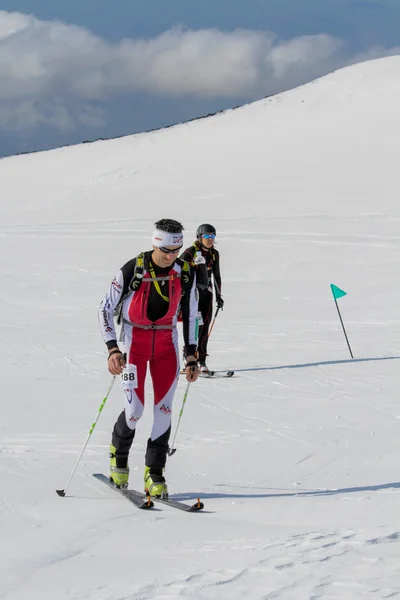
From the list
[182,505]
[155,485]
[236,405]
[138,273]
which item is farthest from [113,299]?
[236,405]

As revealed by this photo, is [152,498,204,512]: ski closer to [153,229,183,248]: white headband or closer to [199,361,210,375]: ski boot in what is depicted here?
[153,229,183,248]: white headband

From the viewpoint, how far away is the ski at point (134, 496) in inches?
213

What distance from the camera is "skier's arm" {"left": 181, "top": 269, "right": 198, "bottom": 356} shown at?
606cm

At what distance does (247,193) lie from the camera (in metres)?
32.3

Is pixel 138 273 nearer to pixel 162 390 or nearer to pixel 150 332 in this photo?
pixel 150 332

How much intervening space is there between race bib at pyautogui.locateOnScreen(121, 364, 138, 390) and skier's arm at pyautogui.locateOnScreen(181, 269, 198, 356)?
0.48 m

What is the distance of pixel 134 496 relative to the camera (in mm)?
5656

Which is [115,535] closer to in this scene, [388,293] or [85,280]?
[388,293]

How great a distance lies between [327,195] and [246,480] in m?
25.4

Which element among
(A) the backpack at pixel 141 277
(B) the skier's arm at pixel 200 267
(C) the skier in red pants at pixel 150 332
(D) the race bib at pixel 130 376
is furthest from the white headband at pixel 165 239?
(B) the skier's arm at pixel 200 267

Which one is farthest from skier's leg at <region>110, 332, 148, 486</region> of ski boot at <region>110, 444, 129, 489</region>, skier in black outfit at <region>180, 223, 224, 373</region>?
skier in black outfit at <region>180, 223, 224, 373</region>

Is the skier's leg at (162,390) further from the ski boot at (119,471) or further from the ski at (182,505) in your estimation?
the ski at (182,505)

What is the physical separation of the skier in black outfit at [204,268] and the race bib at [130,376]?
4.85 metres

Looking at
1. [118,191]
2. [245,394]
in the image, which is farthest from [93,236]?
[245,394]
